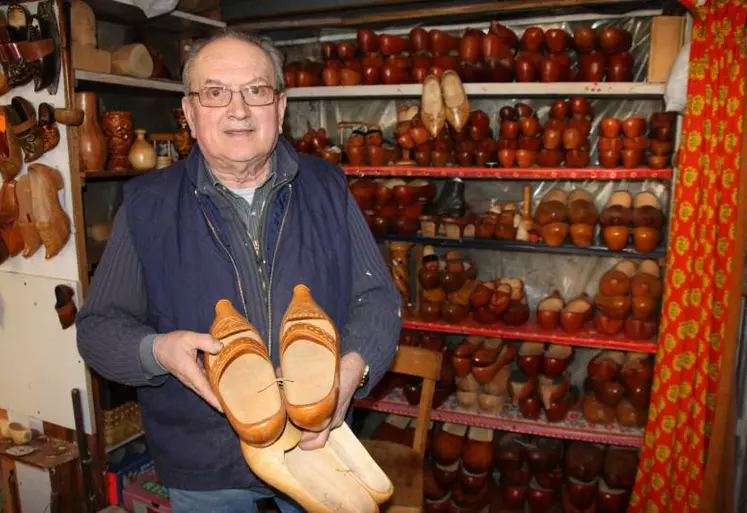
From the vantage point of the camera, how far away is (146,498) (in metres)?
2.65

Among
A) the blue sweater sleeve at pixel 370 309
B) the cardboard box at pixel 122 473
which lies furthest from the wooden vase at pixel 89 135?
the blue sweater sleeve at pixel 370 309

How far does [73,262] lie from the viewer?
2523 millimetres

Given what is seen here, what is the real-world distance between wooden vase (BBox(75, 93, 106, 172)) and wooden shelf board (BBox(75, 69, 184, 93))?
0.07m

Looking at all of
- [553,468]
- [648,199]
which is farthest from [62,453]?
[648,199]

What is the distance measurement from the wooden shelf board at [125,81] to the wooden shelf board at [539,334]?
1587 millimetres

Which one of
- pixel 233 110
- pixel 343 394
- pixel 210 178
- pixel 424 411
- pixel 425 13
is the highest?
pixel 425 13

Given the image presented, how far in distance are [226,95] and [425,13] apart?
177 cm

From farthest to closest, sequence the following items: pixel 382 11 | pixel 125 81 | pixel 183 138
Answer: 1. pixel 382 11
2. pixel 183 138
3. pixel 125 81

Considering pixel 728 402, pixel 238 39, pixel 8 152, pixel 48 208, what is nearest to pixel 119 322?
pixel 238 39

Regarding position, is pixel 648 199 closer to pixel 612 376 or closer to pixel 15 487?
pixel 612 376

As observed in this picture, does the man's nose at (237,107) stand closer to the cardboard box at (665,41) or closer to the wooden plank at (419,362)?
the wooden plank at (419,362)

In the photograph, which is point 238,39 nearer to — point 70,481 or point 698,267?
point 698,267

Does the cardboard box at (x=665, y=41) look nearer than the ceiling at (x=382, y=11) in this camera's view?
Yes

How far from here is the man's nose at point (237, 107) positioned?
47.0 inches
